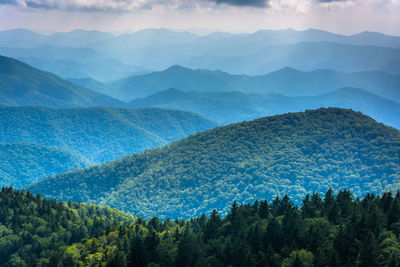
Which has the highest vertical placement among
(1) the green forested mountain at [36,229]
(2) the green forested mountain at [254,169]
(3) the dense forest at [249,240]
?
(2) the green forested mountain at [254,169]

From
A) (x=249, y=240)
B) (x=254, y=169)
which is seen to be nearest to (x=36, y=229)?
(x=249, y=240)

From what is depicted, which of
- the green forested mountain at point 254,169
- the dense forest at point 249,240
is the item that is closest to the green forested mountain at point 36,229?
the dense forest at point 249,240

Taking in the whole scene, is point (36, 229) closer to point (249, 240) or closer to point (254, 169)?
point (249, 240)

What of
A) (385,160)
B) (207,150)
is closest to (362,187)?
(385,160)

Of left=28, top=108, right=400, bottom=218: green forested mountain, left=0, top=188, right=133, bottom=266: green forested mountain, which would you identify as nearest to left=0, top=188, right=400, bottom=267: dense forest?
left=0, top=188, right=133, bottom=266: green forested mountain

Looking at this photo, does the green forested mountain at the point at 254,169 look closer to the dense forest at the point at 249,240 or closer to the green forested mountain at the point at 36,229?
the green forested mountain at the point at 36,229
